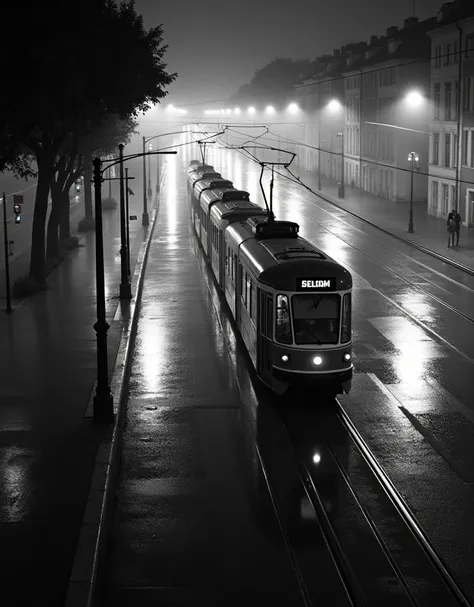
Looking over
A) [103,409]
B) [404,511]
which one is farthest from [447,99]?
[404,511]

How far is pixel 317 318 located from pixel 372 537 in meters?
5.97

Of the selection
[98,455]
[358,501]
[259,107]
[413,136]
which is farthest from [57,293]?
[259,107]

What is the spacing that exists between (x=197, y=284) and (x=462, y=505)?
21.4m

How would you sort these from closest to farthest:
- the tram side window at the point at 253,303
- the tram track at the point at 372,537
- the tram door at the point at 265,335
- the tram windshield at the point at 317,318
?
the tram track at the point at 372,537, the tram windshield at the point at 317,318, the tram door at the point at 265,335, the tram side window at the point at 253,303

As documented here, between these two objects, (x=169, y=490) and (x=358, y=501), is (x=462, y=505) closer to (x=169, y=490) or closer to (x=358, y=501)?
(x=358, y=501)

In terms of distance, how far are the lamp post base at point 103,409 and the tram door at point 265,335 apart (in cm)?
322

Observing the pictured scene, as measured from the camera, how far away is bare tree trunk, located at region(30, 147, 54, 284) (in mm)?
33656

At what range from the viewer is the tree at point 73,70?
23656 millimetres

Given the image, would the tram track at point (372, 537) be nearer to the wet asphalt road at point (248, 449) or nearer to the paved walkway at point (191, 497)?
the wet asphalt road at point (248, 449)

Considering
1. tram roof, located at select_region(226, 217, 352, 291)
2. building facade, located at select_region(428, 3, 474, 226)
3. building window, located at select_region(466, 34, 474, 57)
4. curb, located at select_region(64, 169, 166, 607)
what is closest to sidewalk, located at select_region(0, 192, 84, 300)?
curb, located at select_region(64, 169, 166, 607)

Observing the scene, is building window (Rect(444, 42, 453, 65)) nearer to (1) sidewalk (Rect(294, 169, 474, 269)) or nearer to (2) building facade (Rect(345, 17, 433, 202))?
(2) building facade (Rect(345, 17, 433, 202))

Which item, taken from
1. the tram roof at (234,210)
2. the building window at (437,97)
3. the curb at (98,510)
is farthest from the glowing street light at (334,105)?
the curb at (98,510)

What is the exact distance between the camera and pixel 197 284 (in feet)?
112

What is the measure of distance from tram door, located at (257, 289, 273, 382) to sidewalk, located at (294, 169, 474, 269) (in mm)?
19280
